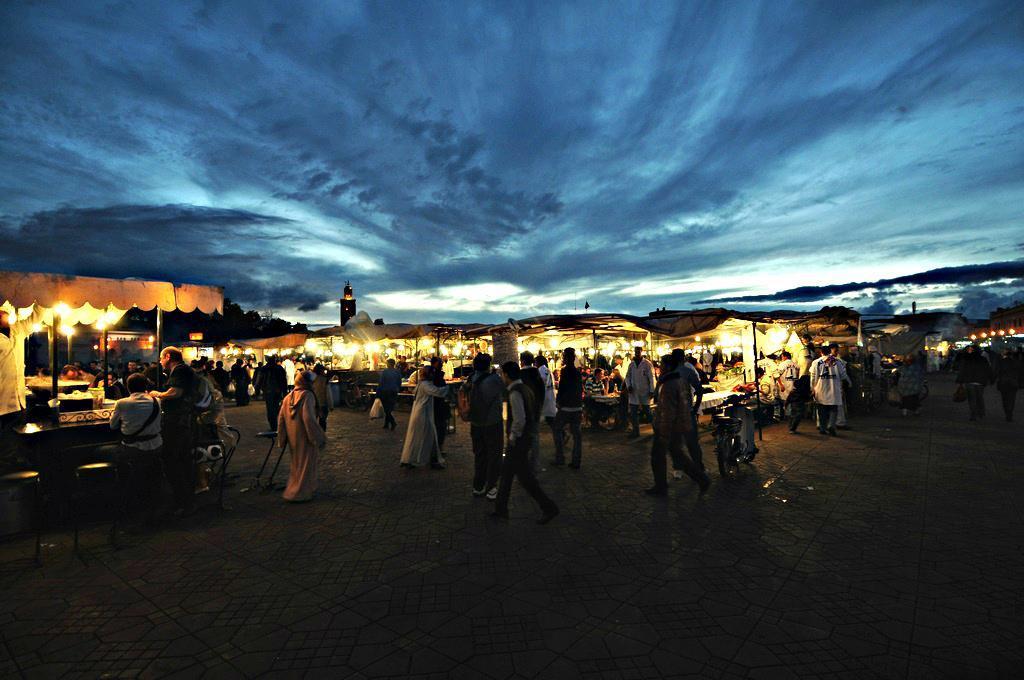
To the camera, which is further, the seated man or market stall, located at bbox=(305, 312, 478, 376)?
market stall, located at bbox=(305, 312, 478, 376)

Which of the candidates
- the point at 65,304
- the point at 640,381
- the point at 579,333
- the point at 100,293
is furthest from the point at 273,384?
the point at 579,333

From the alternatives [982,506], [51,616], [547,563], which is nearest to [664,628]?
[547,563]

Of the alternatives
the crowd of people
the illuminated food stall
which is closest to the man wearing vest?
the crowd of people

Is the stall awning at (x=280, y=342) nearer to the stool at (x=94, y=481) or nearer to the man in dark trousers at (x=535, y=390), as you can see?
the stool at (x=94, y=481)

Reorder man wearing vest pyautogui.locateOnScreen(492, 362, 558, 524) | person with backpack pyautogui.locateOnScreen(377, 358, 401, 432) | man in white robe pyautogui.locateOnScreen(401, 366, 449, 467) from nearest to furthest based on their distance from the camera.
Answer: man wearing vest pyautogui.locateOnScreen(492, 362, 558, 524) < man in white robe pyautogui.locateOnScreen(401, 366, 449, 467) < person with backpack pyautogui.locateOnScreen(377, 358, 401, 432)

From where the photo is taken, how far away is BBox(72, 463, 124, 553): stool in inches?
204

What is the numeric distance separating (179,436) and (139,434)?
1.69 feet

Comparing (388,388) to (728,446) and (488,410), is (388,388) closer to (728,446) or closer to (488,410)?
(488,410)

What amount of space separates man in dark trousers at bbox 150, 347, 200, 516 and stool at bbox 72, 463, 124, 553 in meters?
0.55

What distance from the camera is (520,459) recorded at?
5.67 m

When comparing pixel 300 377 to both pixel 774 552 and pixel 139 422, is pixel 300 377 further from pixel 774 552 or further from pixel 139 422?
pixel 774 552

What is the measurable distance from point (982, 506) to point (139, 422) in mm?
9534

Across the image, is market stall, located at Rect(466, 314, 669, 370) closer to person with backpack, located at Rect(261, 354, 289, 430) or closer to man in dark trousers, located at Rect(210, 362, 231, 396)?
person with backpack, located at Rect(261, 354, 289, 430)

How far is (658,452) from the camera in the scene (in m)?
6.62
